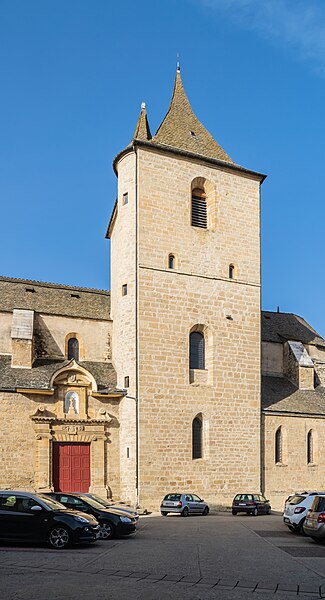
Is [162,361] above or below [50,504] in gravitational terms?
above

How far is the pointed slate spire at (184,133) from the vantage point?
33.5 meters

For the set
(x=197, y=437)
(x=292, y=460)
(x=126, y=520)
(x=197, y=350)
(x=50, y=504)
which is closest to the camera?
(x=50, y=504)

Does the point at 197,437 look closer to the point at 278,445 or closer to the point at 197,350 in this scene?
the point at 197,350

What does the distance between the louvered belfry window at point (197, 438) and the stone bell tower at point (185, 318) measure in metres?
0.04

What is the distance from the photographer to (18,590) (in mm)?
10000

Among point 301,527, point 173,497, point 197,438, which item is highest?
Answer: point 197,438

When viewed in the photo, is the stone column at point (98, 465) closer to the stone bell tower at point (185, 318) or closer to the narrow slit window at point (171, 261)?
the stone bell tower at point (185, 318)

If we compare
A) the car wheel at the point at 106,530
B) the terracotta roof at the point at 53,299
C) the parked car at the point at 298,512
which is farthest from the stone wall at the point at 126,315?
the car wheel at the point at 106,530

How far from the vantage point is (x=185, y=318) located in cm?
3117

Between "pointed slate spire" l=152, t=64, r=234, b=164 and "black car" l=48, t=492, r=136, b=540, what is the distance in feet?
62.5

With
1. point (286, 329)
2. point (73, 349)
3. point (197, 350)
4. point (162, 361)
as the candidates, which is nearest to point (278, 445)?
point (197, 350)

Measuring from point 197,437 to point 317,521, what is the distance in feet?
46.1

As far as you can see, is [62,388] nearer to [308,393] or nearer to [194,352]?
[194,352]

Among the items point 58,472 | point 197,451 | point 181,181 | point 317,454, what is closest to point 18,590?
point 58,472
